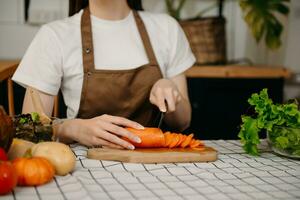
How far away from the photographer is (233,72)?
2449 millimetres

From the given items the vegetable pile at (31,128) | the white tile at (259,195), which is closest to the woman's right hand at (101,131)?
the vegetable pile at (31,128)

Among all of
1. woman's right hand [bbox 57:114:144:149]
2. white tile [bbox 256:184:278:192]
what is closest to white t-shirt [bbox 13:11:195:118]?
woman's right hand [bbox 57:114:144:149]

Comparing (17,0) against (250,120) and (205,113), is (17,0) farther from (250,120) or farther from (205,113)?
(250,120)

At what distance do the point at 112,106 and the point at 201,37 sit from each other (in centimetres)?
109

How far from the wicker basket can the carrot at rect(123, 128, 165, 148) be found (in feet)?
4.77

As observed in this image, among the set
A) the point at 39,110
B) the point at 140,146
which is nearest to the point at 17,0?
the point at 39,110

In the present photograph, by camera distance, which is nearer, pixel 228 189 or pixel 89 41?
pixel 228 189

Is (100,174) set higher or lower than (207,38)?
lower

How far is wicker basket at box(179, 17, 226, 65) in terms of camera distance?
2479mm

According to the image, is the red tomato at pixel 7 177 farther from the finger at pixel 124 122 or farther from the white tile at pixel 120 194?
the finger at pixel 124 122

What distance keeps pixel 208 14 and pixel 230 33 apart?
0.19m

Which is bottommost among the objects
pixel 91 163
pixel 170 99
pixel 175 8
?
pixel 91 163

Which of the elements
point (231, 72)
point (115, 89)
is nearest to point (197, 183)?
point (115, 89)

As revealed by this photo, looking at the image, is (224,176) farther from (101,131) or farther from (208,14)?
(208,14)
